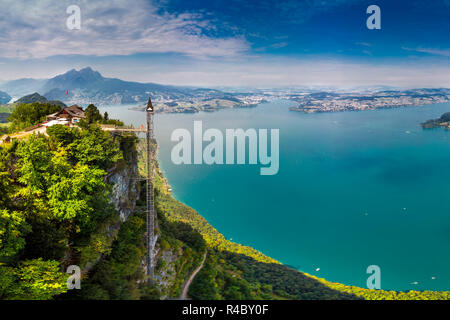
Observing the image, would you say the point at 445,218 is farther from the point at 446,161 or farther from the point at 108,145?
the point at 108,145

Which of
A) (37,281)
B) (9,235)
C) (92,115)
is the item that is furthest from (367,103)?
(9,235)

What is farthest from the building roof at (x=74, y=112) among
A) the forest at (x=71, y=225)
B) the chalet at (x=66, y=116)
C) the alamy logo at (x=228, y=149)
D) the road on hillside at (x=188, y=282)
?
the alamy logo at (x=228, y=149)

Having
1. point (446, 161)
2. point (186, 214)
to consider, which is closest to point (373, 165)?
→ point (446, 161)

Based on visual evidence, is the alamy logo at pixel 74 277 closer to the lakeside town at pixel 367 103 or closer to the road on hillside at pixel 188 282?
the road on hillside at pixel 188 282

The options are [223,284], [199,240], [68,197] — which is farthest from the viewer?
[199,240]

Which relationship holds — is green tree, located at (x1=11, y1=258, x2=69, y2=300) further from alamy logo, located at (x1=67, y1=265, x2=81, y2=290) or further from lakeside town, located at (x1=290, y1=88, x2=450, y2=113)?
lakeside town, located at (x1=290, y1=88, x2=450, y2=113)
